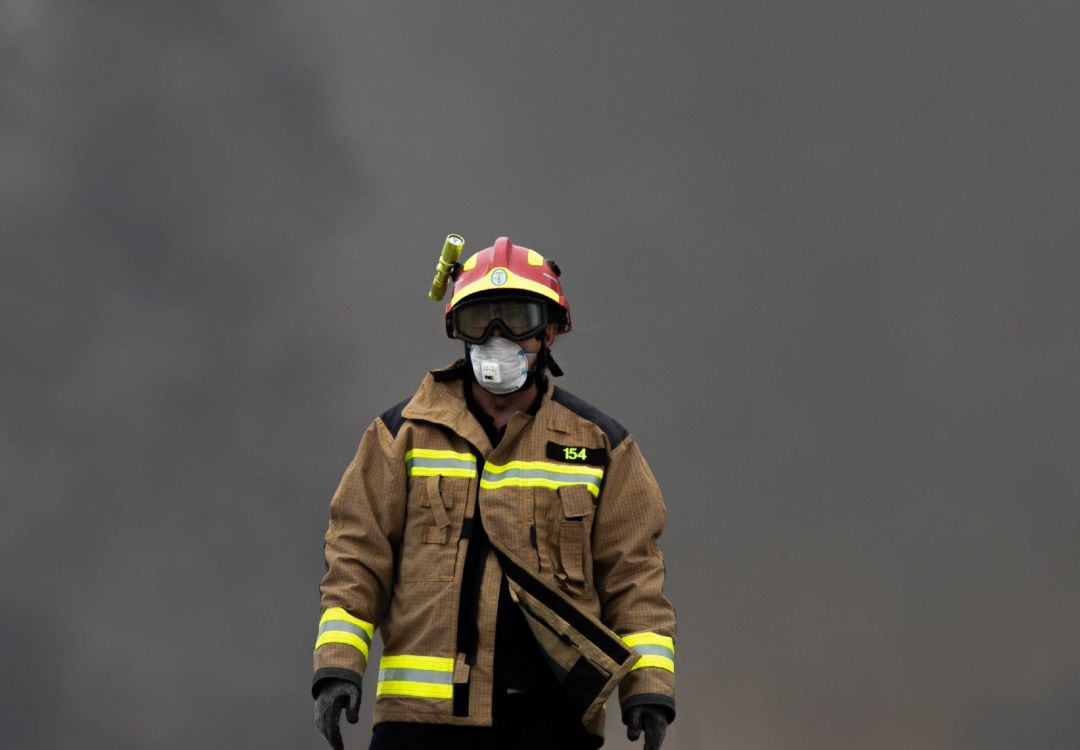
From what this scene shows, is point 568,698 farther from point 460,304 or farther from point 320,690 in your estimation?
point 460,304

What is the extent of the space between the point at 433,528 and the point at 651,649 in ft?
4.18

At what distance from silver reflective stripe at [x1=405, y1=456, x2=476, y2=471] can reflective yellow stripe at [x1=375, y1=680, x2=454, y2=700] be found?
1111mm

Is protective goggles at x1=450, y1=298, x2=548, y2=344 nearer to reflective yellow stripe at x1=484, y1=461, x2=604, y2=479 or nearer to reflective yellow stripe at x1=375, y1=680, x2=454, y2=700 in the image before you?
reflective yellow stripe at x1=484, y1=461, x2=604, y2=479

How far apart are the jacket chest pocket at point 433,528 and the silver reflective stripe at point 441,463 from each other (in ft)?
0.22

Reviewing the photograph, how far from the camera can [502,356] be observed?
7.60 m

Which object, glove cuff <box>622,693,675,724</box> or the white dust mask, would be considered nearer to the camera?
glove cuff <box>622,693,675,724</box>

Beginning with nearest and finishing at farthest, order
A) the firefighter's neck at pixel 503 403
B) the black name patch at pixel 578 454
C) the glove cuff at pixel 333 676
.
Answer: the glove cuff at pixel 333 676, the black name patch at pixel 578 454, the firefighter's neck at pixel 503 403

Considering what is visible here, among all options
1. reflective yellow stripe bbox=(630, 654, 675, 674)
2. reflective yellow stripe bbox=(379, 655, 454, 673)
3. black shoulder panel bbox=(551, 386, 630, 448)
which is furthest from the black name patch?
reflective yellow stripe bbox=(379, 655, 454, 673)

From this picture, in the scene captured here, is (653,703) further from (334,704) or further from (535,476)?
(334,704)

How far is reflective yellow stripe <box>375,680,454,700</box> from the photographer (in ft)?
23.3

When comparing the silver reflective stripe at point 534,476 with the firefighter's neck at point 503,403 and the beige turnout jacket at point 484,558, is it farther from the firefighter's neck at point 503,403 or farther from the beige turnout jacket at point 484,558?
the firefighter's neck at point 503,403

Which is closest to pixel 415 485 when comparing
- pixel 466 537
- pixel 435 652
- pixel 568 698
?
pixel 466 537

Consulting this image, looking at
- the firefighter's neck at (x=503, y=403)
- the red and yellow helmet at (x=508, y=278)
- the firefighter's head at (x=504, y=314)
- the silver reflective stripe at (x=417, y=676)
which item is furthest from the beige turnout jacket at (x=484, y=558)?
the red and yellow helmet at (x=508, y=278)

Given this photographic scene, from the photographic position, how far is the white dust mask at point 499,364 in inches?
299
